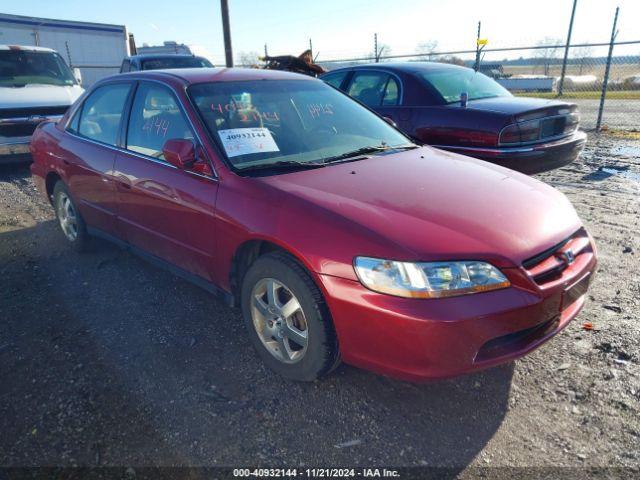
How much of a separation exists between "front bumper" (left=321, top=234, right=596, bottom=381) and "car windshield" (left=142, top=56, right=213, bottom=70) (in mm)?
10104

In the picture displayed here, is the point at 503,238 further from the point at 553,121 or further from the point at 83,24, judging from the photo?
the point at 83,24

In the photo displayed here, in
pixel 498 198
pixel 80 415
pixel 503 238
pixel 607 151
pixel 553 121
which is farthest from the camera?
pixel 607 151

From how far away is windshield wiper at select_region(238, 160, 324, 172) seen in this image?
9.17 feet

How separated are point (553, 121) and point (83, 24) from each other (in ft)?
60.5

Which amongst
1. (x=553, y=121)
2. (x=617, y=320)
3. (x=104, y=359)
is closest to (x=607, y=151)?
(x=553, y=121)

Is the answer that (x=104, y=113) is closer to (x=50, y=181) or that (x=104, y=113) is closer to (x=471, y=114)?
(x=50, y=181)

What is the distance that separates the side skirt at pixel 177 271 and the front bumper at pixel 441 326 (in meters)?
0.98

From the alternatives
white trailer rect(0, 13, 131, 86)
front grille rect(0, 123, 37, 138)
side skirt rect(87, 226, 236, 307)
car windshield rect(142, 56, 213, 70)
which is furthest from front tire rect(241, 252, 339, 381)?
white trailer rect(0, 13, 131, 86)

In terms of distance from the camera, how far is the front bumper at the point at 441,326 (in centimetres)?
202

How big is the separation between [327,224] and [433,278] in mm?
556

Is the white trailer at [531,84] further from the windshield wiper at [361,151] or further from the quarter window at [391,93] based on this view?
the windshield wiper at [361,151]

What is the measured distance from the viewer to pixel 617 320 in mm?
3125

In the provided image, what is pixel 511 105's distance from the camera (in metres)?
5.34

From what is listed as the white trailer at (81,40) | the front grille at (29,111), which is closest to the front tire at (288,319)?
the front grille at (29,111)
